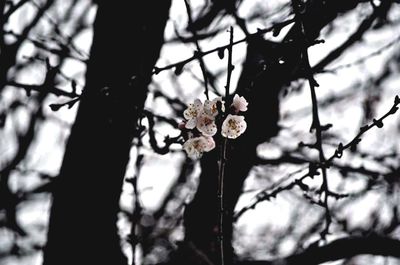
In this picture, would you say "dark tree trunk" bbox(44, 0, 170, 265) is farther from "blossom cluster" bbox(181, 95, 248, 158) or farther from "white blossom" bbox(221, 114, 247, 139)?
"white blossom" bbox(221, 114, 247, 139)

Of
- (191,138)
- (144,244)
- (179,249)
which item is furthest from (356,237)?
(144,244)

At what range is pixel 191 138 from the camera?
146cm

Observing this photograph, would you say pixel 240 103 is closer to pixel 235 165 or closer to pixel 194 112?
pixel 194 112

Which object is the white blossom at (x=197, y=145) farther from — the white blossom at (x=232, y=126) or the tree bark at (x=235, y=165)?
the tree bark at (x=235, y=165)

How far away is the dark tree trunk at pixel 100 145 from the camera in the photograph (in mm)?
1887

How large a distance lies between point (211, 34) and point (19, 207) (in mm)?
2201

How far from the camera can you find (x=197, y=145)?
1476 millimetres

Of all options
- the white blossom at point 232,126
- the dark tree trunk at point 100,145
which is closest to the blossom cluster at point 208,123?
the white blossom at point 232,126

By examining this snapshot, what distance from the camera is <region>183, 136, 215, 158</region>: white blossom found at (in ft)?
4.74

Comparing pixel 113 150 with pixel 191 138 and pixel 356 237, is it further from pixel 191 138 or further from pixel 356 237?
pixel 356 237

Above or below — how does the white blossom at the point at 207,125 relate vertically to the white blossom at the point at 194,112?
below

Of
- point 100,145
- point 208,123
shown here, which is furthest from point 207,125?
point 100,145

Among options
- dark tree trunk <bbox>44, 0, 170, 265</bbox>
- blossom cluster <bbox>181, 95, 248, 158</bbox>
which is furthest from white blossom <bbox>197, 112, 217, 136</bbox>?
dark tree trunk <bbox>44, 0, 170, 265</bbox>

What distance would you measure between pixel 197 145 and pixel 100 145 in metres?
0.61
